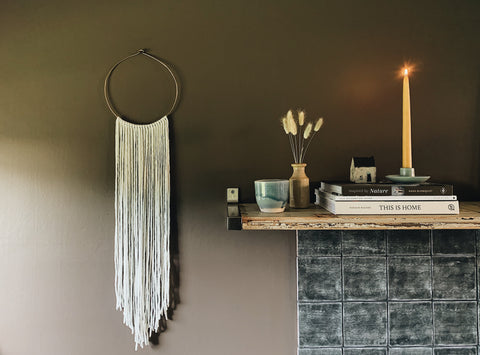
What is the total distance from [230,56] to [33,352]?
4.43 feet

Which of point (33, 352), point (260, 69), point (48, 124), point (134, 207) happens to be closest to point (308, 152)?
point (260, 69)

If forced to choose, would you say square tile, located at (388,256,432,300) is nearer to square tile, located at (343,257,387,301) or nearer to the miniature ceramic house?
square tile, located at (343,257,387,301)

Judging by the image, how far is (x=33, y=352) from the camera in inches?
57.5

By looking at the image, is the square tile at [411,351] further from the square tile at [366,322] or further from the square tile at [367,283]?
the square tile at [367,283]

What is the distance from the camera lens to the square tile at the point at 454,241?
1.41 meters

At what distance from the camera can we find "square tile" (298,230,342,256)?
142cm

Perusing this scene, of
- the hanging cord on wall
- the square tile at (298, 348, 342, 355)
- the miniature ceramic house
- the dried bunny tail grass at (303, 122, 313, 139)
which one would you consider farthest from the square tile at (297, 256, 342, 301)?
the hanging cord on wall

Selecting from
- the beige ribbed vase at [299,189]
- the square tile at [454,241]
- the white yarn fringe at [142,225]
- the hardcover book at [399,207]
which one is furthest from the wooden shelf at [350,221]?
the white yarn fringe at [142,225]

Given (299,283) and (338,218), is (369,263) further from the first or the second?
(338,218)

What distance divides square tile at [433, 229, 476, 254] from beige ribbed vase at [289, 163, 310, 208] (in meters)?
0.52

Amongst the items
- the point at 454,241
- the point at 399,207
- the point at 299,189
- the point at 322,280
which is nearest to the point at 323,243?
the point at 322,280

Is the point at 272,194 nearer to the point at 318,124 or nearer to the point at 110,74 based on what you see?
the point at 318,124

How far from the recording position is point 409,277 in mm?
1414

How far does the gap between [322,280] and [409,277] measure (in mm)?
319
